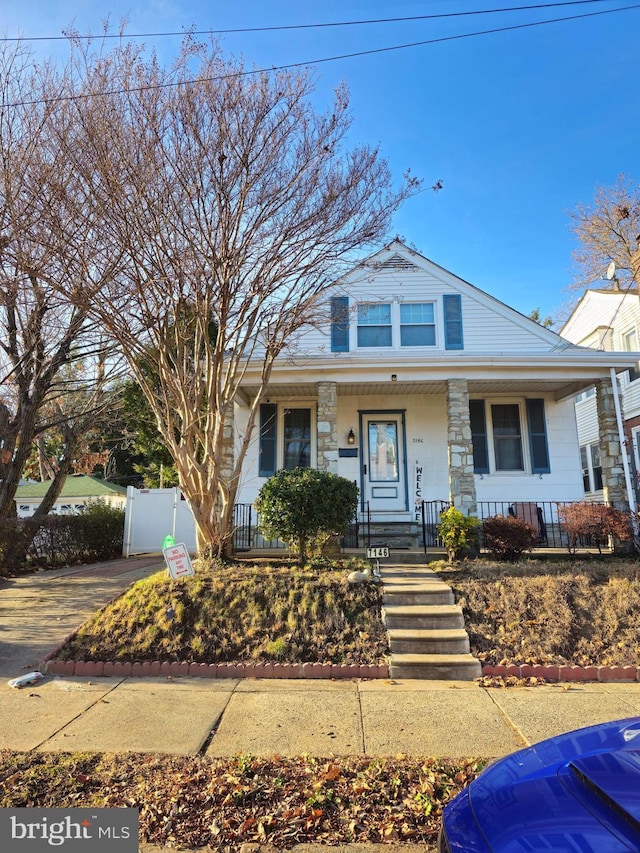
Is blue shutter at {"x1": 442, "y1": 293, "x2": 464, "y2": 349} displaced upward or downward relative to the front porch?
upward

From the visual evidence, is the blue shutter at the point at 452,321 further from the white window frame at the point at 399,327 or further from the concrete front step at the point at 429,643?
the concrete front step at the point at 429,643

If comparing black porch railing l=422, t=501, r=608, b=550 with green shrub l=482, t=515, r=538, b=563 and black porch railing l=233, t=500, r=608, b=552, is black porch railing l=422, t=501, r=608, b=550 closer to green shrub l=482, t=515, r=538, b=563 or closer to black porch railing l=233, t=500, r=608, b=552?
black porch railing l=233, t=500, r=608, b=552

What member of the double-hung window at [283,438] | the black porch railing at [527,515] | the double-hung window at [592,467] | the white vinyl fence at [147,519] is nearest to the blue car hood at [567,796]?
the black porch railing at [527,515]

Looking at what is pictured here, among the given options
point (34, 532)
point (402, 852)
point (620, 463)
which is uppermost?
point (620, 463)

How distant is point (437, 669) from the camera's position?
579cm

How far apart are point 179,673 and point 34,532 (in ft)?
23.2

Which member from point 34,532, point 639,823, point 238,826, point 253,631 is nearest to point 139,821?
point 238,826

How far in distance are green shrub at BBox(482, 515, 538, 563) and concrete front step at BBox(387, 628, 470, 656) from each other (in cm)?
304

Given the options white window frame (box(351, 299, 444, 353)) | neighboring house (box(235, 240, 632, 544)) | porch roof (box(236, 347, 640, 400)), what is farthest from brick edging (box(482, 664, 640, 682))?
white window frame (box(351, 299, 444, 353))

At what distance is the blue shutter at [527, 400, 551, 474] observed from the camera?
12.3 m

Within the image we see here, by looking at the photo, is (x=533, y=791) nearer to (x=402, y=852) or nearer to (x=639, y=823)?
(x=639, y=823)

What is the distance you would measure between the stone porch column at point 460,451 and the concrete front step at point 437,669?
454cm

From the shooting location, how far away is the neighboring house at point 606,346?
55.8ft

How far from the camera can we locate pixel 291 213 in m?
8.12
